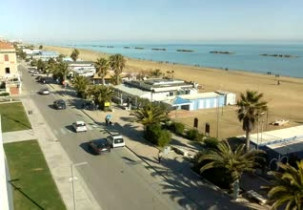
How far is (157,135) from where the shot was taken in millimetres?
34469

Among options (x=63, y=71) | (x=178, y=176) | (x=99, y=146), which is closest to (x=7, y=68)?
(x=63, y=71)

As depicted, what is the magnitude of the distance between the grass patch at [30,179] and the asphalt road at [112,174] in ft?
8.77

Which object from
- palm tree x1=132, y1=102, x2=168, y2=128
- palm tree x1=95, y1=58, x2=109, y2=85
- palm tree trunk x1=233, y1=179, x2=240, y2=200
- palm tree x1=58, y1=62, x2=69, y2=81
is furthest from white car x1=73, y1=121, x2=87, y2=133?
palm tree x1=58, y1=62, x2=69, y2=81

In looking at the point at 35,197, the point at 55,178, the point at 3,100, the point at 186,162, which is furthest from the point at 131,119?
the point at 3,100

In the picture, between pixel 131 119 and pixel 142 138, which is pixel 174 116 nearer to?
pixel 131 119

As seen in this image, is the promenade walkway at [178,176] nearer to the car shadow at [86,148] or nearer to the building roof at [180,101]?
the car shadow at [86,148]

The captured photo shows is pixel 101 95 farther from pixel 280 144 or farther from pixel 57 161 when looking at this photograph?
pixel 280 144

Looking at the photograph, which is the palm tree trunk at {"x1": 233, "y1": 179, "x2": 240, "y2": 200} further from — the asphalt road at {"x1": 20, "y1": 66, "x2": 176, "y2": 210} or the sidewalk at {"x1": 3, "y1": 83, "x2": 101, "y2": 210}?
the sidewalk at {"x1": 3, "y1": 83, "x2": 101, "y2": 210}

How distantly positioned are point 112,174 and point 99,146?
5.31 metres

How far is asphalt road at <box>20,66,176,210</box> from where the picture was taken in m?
22.9

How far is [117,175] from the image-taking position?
27391 mm

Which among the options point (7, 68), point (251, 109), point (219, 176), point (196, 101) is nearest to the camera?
point (219, 176)

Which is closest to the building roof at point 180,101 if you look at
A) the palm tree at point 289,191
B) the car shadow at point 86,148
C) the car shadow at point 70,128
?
the car shadow at point 70,128

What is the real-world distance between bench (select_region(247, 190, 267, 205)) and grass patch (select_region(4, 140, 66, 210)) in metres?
12.7
